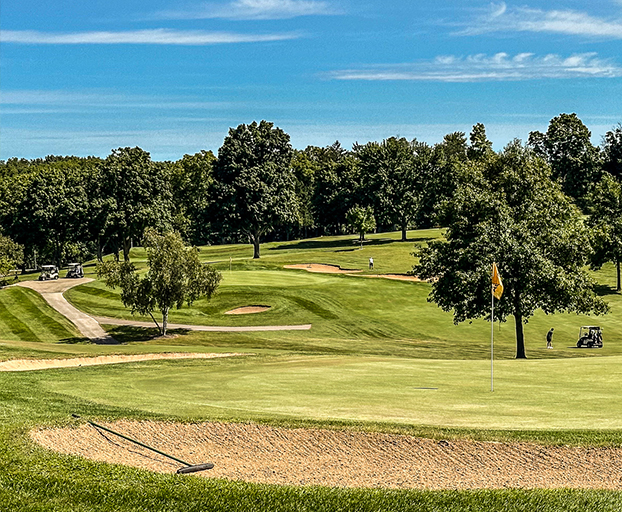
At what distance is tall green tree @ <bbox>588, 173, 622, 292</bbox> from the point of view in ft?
226

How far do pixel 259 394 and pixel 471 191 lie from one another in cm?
2458

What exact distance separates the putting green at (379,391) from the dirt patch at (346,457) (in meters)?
1.51

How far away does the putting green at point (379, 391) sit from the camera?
15.4 meters

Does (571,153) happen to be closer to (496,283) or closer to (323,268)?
(323,268)

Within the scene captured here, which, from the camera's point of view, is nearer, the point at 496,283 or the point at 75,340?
the point at 496,283

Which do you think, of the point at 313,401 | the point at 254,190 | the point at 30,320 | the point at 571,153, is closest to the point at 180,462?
the point at 313,401

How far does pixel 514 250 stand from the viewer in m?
36.5

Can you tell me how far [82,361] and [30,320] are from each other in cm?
2434

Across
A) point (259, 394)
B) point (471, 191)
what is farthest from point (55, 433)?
point (471, 191)

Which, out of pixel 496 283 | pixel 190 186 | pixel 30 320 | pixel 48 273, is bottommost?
pixel 30 320

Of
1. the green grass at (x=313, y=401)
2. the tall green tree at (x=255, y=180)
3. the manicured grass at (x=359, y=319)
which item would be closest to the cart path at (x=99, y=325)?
the manicured grass at (x=359, y=319)

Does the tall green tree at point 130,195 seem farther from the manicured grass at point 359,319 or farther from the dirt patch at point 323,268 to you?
the manicured grass at point 359,319

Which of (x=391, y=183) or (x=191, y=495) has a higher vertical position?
(x=391, y=183)

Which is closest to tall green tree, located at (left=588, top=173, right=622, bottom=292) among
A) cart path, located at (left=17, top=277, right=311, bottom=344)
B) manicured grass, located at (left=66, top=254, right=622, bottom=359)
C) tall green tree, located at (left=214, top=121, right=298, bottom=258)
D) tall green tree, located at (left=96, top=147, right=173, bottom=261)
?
manicured grass, located at (left=66, top=254, right=622, bottom=359)
